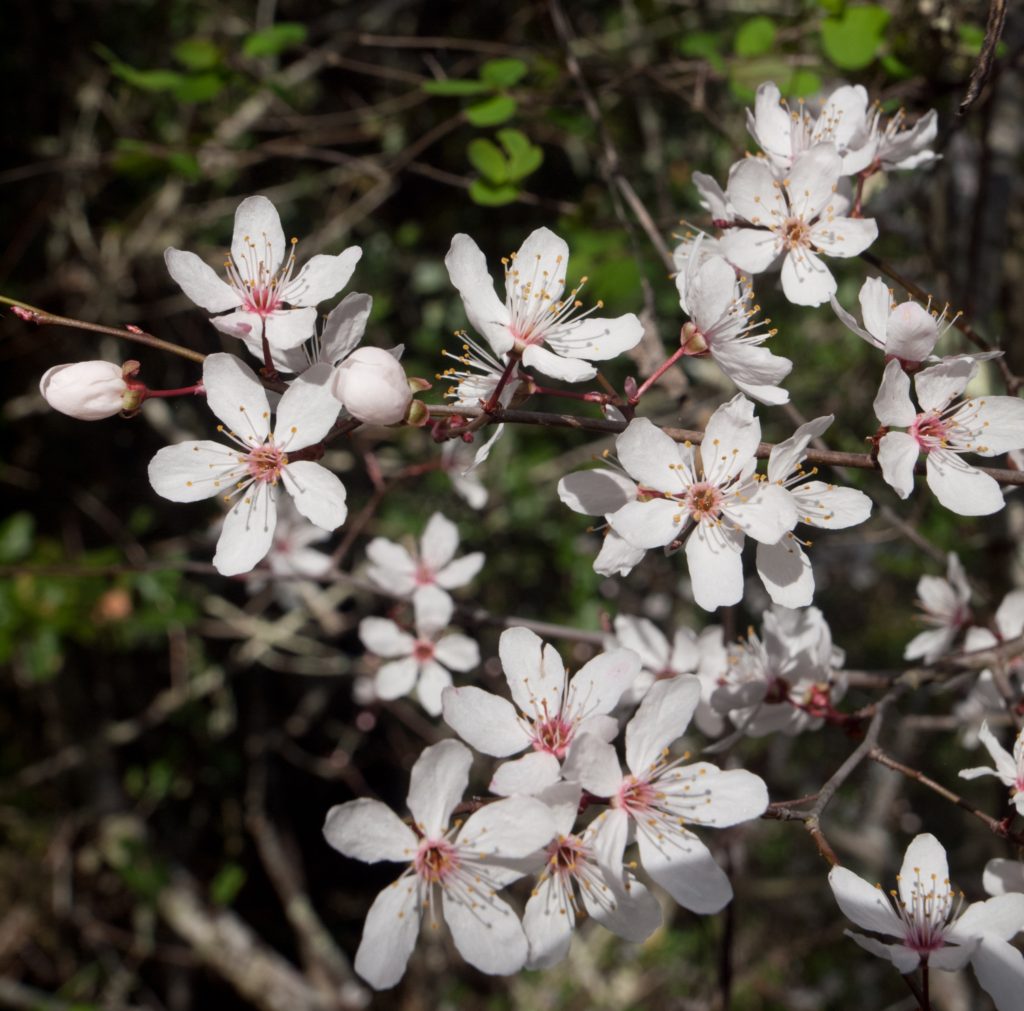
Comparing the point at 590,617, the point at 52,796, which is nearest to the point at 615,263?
the point at 590,617

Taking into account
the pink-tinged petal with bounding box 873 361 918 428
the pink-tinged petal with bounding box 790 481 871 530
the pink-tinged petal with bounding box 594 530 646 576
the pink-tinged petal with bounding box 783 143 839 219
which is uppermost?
the pink-tinged petal with bounding box 783 143 839 219

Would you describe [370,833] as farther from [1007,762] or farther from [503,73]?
[503,73]

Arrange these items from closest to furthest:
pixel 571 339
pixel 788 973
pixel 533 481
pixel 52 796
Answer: pixel 571 339 < pixel 533 481 < pixel 52 796 < pixel 788 973

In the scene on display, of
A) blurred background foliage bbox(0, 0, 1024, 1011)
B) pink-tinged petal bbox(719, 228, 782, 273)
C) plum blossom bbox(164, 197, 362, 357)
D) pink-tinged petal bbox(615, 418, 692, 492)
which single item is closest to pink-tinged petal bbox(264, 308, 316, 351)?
plum blossom bbox(164, 197, 362, 357)

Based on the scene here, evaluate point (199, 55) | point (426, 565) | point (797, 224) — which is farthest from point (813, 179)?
point (199, 55)

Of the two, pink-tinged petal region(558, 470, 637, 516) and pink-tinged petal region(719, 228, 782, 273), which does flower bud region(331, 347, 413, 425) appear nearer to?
pink-tinged petal region(558, 470, 637, 516)

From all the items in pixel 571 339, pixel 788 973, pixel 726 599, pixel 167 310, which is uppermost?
pixel 571 339

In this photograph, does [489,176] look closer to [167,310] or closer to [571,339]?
[571,339]
